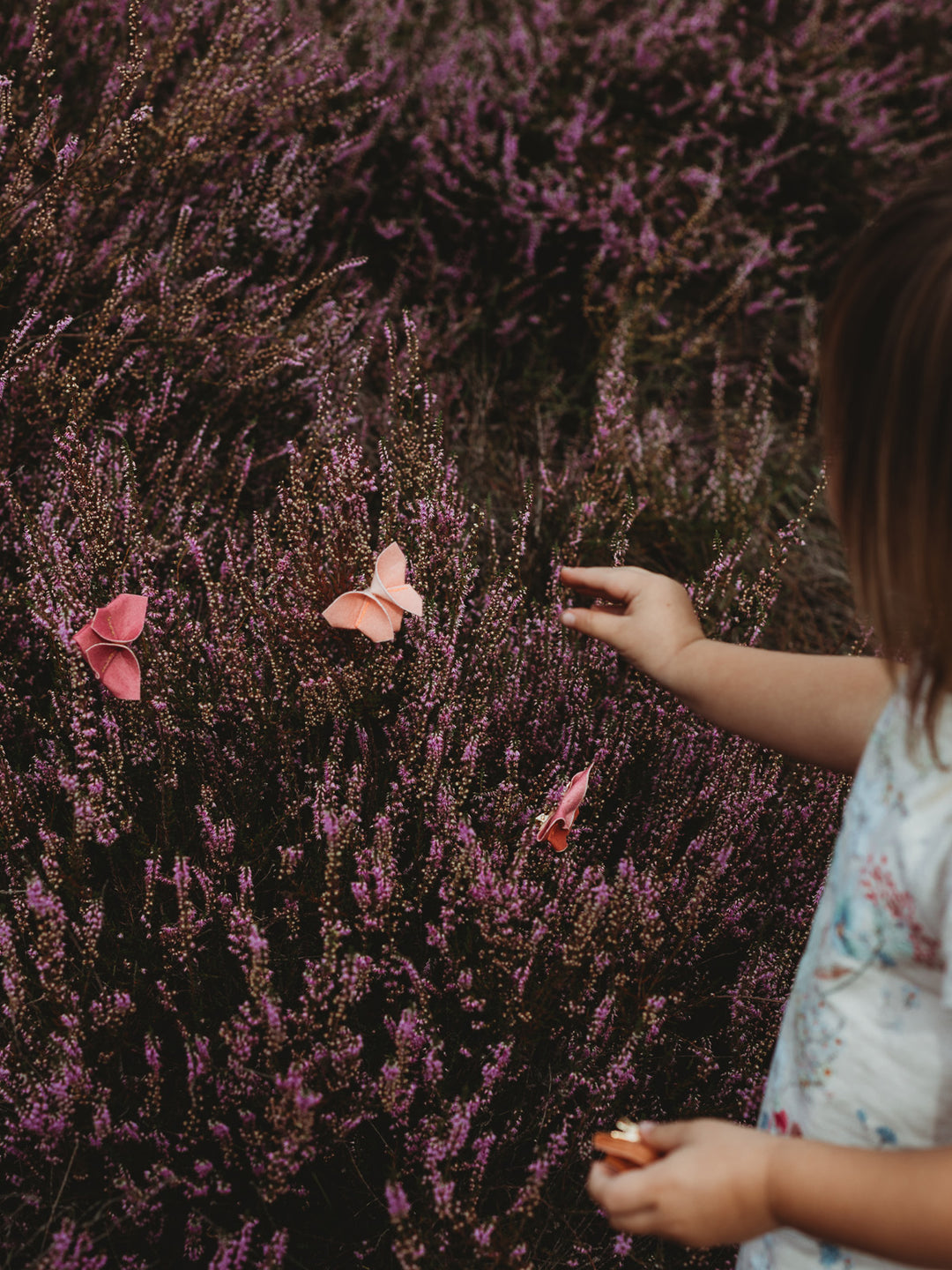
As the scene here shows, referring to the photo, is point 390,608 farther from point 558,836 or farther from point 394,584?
point 558,836

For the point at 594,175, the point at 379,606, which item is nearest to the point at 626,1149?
the point at 379,606

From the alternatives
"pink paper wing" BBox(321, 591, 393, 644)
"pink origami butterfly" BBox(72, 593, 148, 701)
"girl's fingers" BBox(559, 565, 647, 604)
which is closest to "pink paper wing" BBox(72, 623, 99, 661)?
"pink origami butterfly" BBox(72, 593, 148, 701)

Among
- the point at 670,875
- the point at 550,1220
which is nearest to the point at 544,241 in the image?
the point at 670,875

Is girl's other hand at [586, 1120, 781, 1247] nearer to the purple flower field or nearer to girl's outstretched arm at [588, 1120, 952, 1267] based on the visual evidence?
girl's outstretched arm at [588, 1120, 952, 1267]

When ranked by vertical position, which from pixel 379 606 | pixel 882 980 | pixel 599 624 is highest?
pixel 379 606

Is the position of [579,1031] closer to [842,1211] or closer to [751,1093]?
[751,1093]

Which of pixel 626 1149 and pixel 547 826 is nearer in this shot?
pixel 626 1149

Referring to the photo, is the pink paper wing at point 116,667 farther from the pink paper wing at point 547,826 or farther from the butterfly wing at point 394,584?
the pink paper wing at point 547,826

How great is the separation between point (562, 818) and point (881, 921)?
762 mm

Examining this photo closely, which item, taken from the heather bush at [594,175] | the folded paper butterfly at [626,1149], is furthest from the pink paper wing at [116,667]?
the heather bush at [594,175]

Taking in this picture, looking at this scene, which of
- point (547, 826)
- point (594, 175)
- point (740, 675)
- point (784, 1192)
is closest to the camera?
point (784, 1192)

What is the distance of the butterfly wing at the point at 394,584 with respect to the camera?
169 centimetres

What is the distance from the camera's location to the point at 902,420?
2.82ft

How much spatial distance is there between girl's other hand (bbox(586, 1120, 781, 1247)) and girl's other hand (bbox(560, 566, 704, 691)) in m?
0.61
